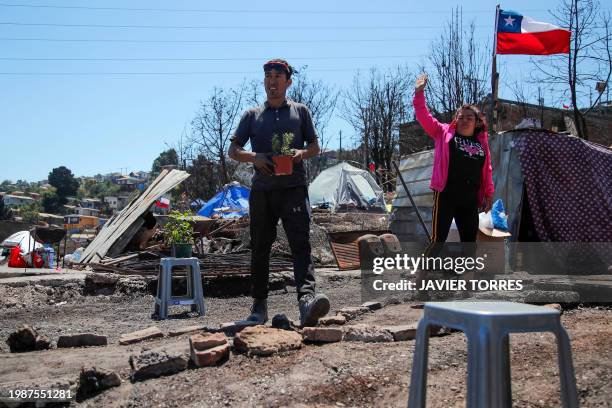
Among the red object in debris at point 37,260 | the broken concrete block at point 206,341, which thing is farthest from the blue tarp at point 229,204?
the broken concrete block at point 206,341

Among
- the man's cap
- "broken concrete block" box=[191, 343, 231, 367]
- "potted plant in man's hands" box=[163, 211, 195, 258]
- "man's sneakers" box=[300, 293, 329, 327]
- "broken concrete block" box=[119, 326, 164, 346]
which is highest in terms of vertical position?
the man's cap

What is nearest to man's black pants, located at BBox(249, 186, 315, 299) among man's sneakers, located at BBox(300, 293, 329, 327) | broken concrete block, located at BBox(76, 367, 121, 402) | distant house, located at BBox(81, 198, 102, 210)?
man's sneakers, located at BBox(300, 293, 329, 327)

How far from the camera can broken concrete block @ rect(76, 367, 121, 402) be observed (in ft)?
8.62

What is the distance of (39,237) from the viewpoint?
905 cm

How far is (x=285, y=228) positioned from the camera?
3854 mm

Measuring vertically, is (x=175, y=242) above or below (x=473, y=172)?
below

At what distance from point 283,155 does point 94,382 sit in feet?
5.86

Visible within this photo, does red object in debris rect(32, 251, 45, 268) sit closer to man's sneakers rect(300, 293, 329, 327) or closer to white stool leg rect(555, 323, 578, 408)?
man's sneakers rect(300, 293, 329, 327)

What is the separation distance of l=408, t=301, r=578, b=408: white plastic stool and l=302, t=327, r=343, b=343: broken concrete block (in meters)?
1.49

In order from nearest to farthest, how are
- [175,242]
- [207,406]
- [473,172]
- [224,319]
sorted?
[207,406]
[473,172]
[224,319]
[175,242]

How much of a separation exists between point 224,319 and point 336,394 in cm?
259

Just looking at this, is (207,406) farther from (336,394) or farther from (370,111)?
(370,111)

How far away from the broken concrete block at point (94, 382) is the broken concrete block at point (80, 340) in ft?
3.17

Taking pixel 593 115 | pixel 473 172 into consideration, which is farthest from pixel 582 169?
pixel 593 115
